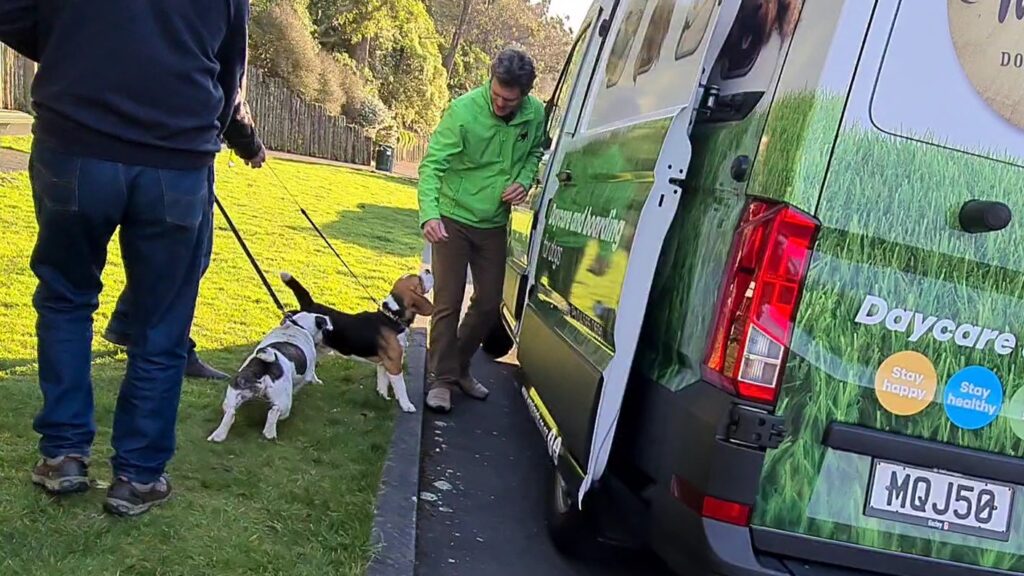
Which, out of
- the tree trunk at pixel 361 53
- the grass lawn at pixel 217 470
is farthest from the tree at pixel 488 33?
the grass lawn at pixel 217 470

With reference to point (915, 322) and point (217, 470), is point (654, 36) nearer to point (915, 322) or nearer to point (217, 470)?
point (915, 322)

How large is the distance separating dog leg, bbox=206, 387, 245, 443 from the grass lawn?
0.05 metres

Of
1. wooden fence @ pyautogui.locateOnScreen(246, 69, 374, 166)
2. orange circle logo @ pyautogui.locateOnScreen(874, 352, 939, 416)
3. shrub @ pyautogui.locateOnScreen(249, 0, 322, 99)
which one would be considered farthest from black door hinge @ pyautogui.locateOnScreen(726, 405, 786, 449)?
shrub @ pyautogui.locateOnScreen(249, 0, 322, 99)

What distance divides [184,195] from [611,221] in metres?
1.41

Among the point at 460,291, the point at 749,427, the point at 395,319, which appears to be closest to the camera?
the point at 749,427

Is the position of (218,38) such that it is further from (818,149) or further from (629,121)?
(818,149)

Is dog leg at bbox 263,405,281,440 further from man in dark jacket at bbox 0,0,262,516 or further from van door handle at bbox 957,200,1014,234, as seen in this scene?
van door handle at bbox 957,200,1014,234

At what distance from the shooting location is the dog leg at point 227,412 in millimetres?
3998

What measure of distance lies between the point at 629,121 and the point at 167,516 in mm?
2177

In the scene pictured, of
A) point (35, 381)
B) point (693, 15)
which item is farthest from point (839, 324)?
point (35, 381)

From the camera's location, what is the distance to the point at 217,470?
3689 millimetres

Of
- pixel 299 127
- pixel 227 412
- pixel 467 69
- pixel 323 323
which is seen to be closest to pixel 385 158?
pixel 299 127

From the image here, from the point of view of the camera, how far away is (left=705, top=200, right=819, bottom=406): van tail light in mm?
2307

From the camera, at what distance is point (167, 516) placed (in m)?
3.17
